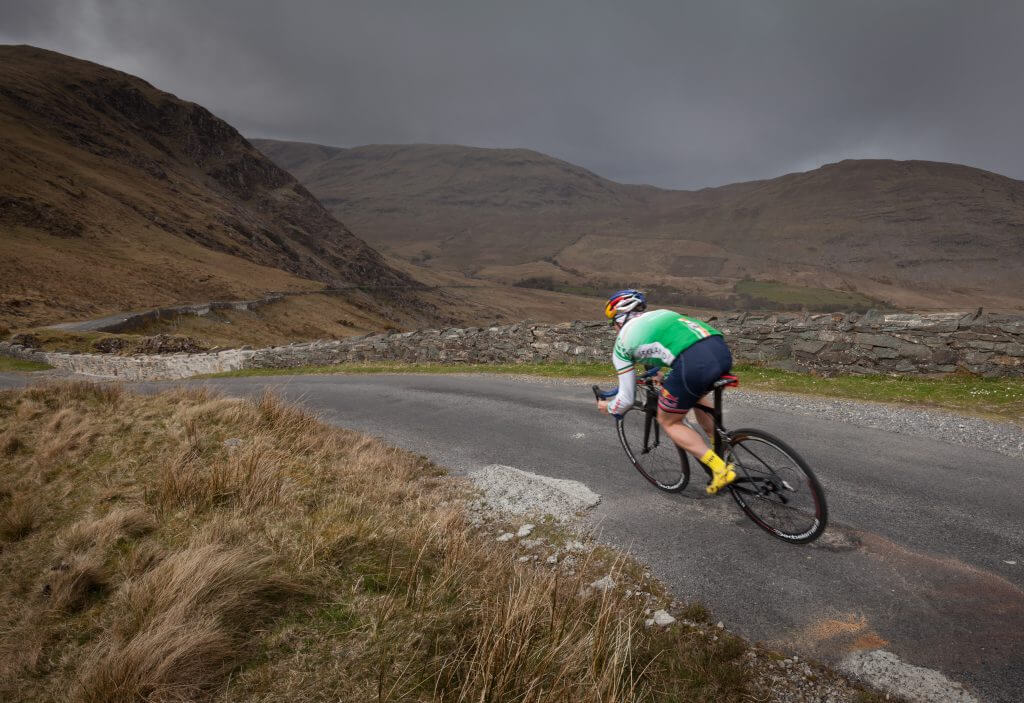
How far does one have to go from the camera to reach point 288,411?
726cm

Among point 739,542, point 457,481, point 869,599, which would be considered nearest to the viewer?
point 869,599

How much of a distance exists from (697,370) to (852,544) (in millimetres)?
1832

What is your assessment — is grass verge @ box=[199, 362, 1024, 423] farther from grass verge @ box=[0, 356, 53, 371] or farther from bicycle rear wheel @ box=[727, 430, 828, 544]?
grass verge @ box=[0, 356, 53, 371]

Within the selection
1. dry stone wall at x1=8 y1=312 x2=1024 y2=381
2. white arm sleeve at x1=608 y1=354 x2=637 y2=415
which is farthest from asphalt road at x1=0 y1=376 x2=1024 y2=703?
dry stone wall at x1=8 y1=312 x2=1024 y2=381

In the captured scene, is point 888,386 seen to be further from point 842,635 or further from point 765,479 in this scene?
point 842,635

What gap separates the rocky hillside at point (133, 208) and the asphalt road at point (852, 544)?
143 feet

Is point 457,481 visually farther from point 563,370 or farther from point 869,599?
point 563,370

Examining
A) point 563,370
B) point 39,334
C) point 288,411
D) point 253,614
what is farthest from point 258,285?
point 253,614

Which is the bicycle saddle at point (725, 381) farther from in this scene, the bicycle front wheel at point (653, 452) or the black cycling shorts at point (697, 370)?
the bicycle front wheel at point (653, 452)

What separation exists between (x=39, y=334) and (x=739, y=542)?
37.0m

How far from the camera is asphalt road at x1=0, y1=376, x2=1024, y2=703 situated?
9.98 ft

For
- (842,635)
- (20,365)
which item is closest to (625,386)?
(842,635)

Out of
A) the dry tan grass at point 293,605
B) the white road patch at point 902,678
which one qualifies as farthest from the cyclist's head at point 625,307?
the white road patch at point 902,678

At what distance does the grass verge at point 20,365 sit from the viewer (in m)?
23.3
